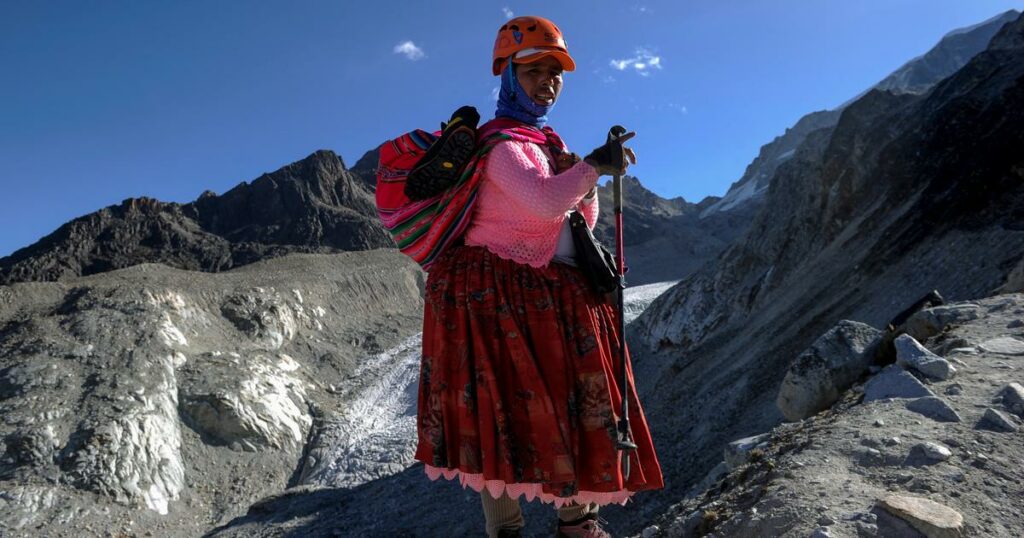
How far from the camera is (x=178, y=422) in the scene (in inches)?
830

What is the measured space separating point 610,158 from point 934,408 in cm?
203

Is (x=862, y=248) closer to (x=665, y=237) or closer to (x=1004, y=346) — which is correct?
(x=1004, y=346)

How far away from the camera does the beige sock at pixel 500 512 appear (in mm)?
2182

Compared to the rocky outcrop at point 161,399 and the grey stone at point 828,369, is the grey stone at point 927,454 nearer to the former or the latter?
the grey stone at point 828,369

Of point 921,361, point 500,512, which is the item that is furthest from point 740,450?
point 500,512

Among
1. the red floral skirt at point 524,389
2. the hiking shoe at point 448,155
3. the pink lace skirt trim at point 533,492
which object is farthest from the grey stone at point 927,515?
the hiking shoe at point 448,155

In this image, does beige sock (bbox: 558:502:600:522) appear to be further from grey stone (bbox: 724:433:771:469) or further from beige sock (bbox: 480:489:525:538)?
grey stone (bbox: 724:433:771:469)

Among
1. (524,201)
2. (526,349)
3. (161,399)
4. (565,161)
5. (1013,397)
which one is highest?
(565,161)

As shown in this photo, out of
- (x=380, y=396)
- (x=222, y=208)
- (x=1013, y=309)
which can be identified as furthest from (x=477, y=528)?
(x=222, y=208)

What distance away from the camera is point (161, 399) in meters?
21.1

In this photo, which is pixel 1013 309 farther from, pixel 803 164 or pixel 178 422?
A: pixel 178 422

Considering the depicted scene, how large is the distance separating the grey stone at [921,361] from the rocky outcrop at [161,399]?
19.0 m

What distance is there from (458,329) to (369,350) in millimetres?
32389

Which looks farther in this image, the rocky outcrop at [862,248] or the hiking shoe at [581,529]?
the rocky outcrop at [862,248]
